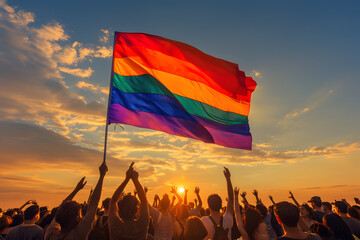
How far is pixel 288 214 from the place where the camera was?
3.79 m

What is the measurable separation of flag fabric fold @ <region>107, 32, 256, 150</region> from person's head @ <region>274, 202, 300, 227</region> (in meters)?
4.79

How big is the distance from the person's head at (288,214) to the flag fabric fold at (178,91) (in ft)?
15.7

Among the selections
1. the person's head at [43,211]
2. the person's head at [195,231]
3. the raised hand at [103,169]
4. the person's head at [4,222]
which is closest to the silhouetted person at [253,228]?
the person's head at [195,231]

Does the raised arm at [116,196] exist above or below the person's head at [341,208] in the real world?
above

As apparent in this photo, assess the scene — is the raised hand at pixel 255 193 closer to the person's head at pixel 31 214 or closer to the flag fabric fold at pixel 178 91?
the flag fabric fold at pixel 178 91

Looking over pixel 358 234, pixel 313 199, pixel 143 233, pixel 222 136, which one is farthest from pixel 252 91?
pixel 143 233

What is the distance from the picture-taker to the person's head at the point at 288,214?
3746 millimetres

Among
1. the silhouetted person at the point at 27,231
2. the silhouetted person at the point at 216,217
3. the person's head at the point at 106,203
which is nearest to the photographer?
the silhouetted person at the point at 27,231

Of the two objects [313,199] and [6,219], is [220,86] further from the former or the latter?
[6,219]

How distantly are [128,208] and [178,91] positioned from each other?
5.71 metres

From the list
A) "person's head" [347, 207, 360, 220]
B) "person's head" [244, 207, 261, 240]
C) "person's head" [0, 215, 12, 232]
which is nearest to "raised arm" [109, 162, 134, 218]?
"person's head" [244, 207, 261, 240]

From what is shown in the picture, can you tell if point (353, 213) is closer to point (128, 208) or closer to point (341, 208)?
point (341, 208)

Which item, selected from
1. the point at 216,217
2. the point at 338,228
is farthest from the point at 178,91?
the point at 338,228

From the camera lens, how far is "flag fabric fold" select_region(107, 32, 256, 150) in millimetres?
7832
